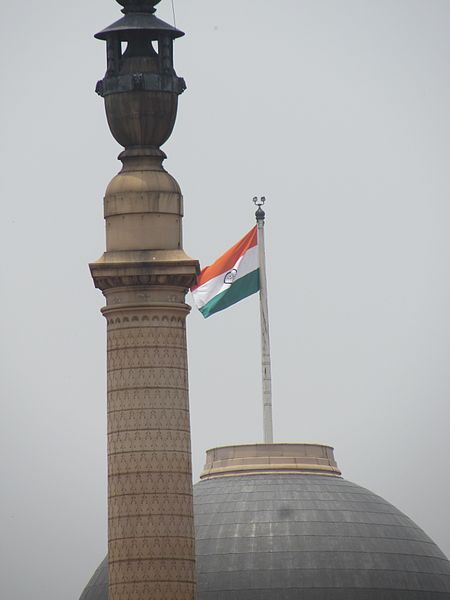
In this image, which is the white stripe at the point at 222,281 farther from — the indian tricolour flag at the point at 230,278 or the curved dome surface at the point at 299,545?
the curved dome surface at the point at 299,545

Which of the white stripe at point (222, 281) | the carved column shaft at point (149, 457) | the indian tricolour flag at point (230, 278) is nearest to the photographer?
the carved column shaft at point (149, 457)

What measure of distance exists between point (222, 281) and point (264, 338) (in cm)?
1102

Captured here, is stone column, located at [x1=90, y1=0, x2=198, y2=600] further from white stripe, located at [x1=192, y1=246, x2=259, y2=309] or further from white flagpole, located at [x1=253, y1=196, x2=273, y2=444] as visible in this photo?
white flagpole, located at [x1=253, y1=196, x2=273, y2=444]

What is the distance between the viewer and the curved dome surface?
91.4 metres

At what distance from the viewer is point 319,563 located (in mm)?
92000

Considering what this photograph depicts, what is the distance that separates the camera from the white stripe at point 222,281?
258 feet

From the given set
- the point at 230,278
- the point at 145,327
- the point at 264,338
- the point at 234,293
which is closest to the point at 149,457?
the point at 145,327

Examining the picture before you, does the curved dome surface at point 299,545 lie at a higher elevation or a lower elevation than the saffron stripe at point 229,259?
lower

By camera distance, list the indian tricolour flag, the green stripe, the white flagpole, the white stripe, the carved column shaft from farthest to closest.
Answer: the white flagpole
the indian tricolour flag
the white stripe
the green stripe
the carved column shaft

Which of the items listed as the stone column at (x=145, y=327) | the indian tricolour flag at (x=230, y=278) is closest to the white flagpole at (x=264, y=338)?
the indian tricolour flag at (x=230, y=278)

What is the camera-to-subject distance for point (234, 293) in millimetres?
82250

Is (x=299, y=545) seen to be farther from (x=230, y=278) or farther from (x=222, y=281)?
(x=222, y=281)

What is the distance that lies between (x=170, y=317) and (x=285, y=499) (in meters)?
29.5

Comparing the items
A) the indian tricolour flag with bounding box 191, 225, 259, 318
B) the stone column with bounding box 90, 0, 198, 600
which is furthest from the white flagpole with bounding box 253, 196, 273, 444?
the stone column with bounding box 90, 0, 198, 600
